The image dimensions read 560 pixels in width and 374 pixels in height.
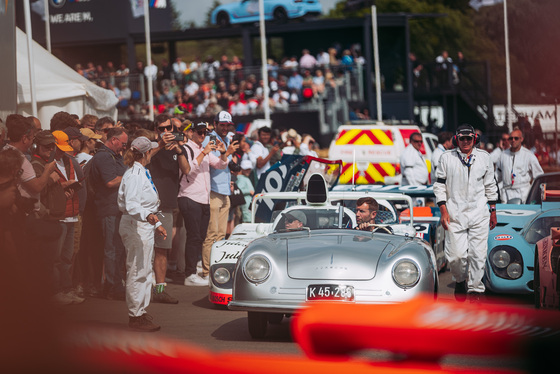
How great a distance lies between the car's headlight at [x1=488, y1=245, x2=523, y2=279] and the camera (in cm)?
981

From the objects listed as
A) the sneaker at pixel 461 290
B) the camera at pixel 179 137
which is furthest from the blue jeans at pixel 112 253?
the sneaker at pixel 461 290

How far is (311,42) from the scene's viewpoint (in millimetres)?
45594

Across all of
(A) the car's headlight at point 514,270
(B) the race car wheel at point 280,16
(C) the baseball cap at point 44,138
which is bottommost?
(A) the car's headlight at point 514,270

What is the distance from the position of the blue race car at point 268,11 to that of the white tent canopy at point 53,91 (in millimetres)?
27092

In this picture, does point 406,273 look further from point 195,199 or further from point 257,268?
point 195,199

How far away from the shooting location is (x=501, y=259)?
9.94 metres

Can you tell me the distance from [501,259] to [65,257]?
14.9 ft

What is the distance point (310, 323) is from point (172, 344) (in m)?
0.38

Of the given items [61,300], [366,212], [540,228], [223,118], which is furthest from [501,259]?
[61,300]

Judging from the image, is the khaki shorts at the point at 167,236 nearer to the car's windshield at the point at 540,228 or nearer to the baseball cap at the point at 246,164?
the car's windshield at the point at 540,228

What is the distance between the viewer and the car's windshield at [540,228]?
32.4 ft

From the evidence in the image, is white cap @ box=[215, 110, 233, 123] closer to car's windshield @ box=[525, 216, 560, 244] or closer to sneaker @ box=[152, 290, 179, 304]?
sneaker @ box=[152, 290, 179, 304]

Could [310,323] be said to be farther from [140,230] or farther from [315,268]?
[140,230]

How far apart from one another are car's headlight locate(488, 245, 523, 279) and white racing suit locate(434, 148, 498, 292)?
1.04 feet
